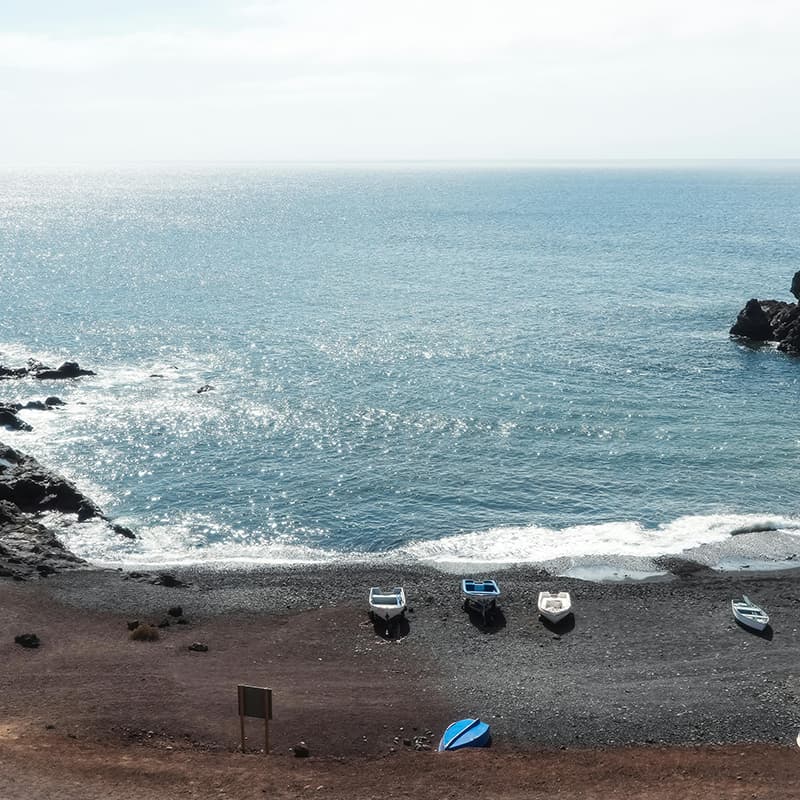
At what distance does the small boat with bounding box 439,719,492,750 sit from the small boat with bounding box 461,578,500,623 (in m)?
11.6

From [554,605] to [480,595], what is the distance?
390cm

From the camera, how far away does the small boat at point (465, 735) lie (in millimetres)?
35438

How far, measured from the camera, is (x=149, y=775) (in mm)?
Answer: 31078

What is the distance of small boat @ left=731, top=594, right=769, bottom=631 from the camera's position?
154 feet

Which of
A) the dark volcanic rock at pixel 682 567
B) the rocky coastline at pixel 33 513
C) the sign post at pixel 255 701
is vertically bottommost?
the dark volcanic rock at pixel 682 567

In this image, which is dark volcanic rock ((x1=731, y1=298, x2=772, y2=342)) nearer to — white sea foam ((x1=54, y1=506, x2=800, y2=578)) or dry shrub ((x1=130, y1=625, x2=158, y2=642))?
white sea foam ((x1=54, y1=506, x2=800, y2=578))

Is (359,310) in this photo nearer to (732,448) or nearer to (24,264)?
(732,448)

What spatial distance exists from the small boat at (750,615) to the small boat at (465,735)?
17496mm

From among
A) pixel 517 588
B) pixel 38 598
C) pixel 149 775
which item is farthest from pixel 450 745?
pixel 38 598

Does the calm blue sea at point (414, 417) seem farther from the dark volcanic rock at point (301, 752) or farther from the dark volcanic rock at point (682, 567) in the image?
the dark volcanic rock at point (301, 752)

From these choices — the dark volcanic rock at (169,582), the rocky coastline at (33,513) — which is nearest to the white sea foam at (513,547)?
the rocky coastline at (33,513)

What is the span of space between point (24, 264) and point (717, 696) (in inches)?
6141

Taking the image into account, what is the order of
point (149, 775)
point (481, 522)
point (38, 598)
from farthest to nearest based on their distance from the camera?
1. point (481, 522)
2. point (38, 598)
3. point (149, 775)

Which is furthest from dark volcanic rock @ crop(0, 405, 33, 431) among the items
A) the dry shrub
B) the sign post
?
the sign post
